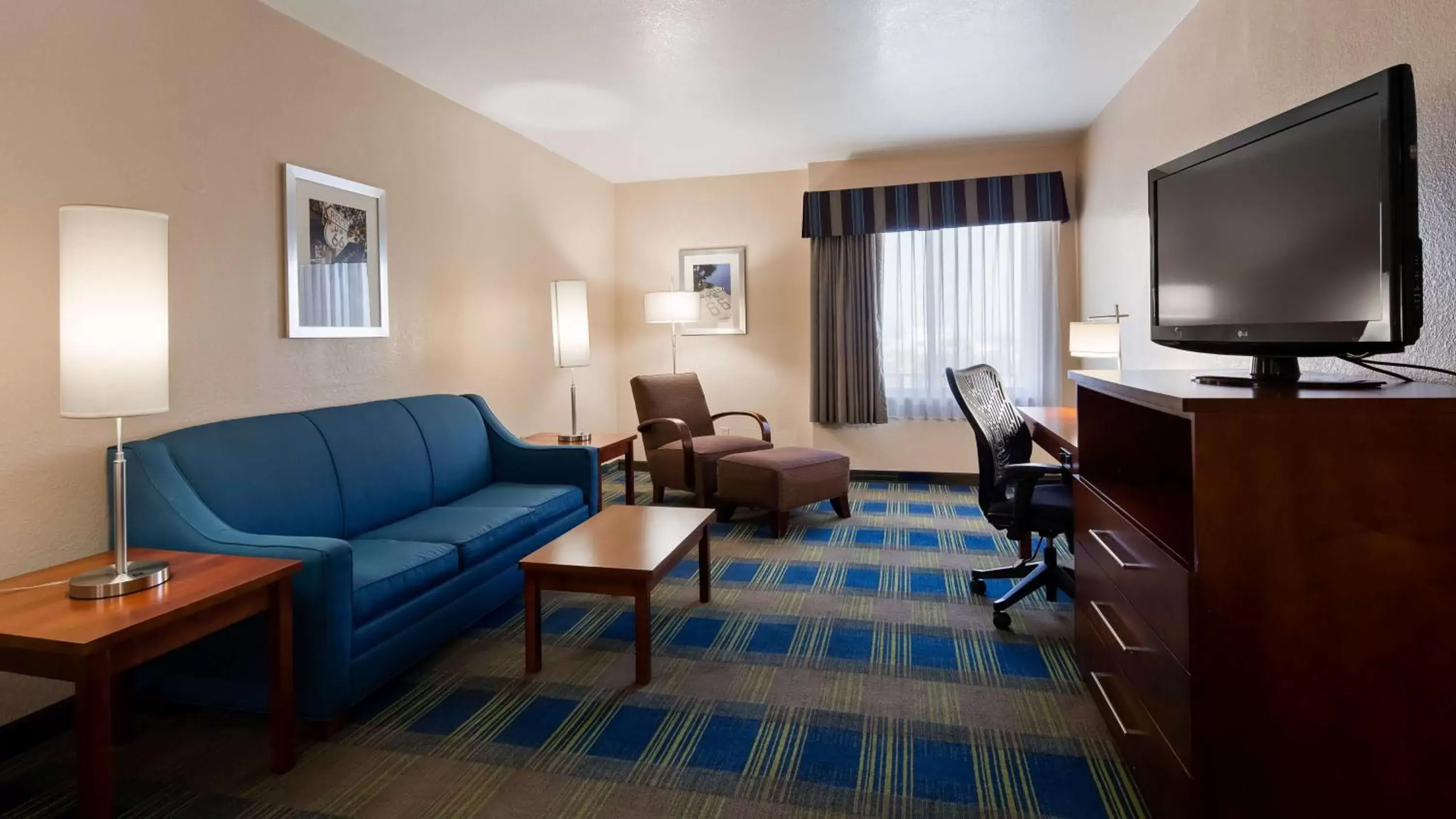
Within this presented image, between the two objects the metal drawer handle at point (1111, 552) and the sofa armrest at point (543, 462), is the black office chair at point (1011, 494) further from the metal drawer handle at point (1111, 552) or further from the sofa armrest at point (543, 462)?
the sofa armrest at point (543, 462)

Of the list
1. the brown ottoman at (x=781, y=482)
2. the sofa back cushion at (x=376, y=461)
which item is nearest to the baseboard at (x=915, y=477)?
the brown ottoman at (x=781, y=482)

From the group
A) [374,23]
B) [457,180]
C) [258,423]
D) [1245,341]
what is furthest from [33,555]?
[1245,341]

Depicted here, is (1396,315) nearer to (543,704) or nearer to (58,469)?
(543,704)

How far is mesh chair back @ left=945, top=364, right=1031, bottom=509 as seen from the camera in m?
2.81

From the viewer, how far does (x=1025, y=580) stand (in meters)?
2.88

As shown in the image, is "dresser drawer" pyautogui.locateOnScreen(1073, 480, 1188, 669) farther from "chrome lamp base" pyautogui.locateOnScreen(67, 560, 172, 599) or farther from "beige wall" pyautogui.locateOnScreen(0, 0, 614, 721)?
"beige wall" pyautogui.locateOnScreen(0, 0, 614, 721)

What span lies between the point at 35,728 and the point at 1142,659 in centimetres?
300

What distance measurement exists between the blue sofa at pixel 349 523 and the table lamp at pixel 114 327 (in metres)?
0.36

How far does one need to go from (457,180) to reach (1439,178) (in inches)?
158

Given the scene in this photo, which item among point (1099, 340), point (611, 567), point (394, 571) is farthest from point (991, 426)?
point (394, 571)

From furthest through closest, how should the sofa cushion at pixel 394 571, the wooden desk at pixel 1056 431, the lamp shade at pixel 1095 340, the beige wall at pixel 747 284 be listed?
the beige wall at pixel 747 284 → the lamp shade at pixel 1095 340 → the wooden desk at pixel 1056 431 → the sofa cushion at pixel 394 571

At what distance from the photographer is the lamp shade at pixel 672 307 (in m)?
5.30

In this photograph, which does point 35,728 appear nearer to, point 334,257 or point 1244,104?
point 334,257

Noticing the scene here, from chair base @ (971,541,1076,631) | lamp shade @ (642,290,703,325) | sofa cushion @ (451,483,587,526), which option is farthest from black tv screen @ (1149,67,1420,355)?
lamp shade @ (642,290,703,325)
